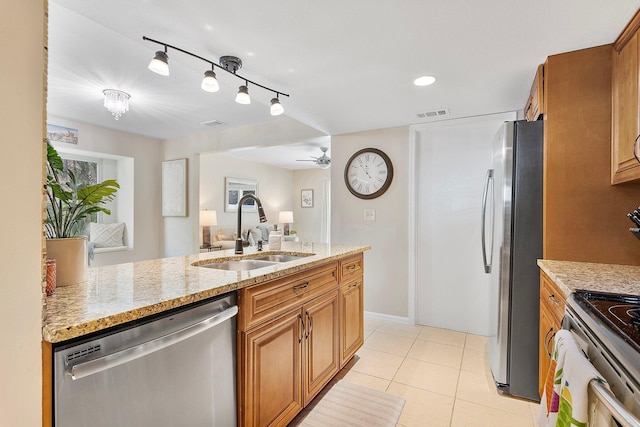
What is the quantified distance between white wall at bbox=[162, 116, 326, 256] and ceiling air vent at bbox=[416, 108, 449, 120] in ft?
5.56

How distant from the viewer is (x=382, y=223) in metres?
3.55

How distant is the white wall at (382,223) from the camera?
11.3ft

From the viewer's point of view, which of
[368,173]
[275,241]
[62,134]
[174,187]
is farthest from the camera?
[174,187]

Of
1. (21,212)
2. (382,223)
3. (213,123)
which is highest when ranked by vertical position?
(213,123)

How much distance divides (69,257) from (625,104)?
2.65 meters

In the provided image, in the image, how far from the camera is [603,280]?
4.78 ft

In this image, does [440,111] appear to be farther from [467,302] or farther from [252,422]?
[252,422]

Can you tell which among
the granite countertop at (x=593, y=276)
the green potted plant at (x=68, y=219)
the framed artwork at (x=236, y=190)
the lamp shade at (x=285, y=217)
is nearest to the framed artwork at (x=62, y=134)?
the framed artwork at (x=236, y=190)

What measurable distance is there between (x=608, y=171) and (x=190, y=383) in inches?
93.3

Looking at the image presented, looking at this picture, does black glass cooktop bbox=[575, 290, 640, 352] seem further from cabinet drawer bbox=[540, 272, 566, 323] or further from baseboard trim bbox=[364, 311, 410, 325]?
baseboard trim bbox=[364, 311, 410, 325]

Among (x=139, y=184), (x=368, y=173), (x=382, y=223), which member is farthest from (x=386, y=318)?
(x=139, y=184)

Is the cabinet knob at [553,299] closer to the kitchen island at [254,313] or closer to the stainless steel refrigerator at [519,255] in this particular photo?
the stainless steel refrigerator at [519,255]

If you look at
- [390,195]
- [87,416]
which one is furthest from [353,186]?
[87,416]

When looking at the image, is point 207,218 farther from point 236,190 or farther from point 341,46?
point 341,46
